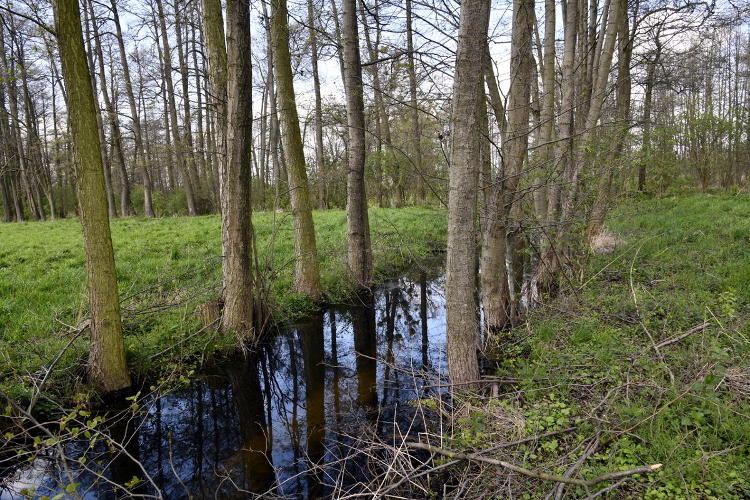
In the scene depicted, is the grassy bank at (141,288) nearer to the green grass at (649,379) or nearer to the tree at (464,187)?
the green grass at (649,379)

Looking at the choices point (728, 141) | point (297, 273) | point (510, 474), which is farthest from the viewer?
point (728, 141)

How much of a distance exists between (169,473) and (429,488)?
8.15 feet

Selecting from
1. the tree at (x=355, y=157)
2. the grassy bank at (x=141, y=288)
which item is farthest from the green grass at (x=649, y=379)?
the tree at (x=355, y=157)

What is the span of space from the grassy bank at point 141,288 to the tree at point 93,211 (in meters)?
0.33

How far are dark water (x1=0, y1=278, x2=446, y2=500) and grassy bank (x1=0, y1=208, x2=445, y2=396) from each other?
71 cm

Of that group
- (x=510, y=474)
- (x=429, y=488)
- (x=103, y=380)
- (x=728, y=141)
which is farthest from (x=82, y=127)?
(x=728, y=141)

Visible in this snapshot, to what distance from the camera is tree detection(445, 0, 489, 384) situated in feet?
11.8

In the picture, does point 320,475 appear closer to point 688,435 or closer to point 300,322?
point 688,435

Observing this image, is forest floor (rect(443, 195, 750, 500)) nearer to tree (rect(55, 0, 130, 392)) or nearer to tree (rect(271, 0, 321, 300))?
tree (rect(55, 0, 130, 392))

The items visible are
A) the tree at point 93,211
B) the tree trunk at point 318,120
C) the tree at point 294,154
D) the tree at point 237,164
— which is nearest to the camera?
the tree at point 93,211

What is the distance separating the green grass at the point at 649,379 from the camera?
2.73 m

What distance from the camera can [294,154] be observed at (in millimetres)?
7570

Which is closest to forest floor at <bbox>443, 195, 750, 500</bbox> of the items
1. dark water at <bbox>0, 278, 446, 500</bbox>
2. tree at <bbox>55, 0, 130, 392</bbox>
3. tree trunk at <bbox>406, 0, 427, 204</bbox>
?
dark water at <bbox>0, 278, 446, 500</bbox>

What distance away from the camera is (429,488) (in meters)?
3.23
